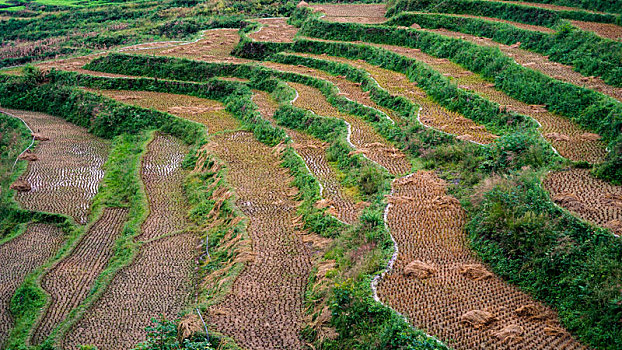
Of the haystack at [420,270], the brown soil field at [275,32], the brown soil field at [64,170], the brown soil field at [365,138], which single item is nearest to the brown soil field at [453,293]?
the haystack at [420,270]

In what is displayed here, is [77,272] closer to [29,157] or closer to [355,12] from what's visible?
[29,157]

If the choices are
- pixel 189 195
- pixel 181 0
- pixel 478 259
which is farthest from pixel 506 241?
pixel 181 0

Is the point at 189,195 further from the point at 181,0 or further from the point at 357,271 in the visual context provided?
the point at 181,0

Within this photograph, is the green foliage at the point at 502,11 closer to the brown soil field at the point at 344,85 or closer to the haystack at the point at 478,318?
the brown soil field at the point at 344,85

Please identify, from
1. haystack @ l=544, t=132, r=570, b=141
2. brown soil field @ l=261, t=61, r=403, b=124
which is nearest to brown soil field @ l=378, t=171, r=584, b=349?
haystack @ l=544, t=132, r=570, b=141

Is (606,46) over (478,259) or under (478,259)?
over

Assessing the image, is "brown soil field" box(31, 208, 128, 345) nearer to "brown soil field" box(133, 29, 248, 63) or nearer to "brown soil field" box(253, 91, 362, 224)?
"brown soil field" box(253, 91, 362, 224)
